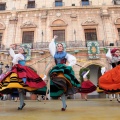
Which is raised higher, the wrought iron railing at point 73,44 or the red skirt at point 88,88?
the wrought iron railing at point 73,44

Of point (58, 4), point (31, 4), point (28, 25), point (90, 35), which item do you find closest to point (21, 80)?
point (90, 35)

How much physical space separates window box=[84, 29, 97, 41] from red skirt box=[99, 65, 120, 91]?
12318 mm

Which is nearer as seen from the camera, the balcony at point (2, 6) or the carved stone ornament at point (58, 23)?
the carved stone ornament at point (58, 23)

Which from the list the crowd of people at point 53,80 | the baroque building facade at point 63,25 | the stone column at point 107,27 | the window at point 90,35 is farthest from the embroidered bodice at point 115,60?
the window at point 90,35

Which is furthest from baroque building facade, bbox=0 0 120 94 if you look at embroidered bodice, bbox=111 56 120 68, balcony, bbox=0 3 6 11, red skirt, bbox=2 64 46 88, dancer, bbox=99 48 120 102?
red skirt, bbox=2 64 46 88

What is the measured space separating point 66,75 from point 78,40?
12.8 metres

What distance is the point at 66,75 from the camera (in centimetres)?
405

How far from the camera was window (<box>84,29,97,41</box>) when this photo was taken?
17.1 metres

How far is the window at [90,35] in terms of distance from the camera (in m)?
17.1

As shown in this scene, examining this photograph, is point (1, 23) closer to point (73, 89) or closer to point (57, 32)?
point (57, 32)

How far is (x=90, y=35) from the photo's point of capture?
17.3 metres

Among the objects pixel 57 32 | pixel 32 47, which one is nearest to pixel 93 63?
pixel 57 32

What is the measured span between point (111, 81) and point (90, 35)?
1286 centimetres

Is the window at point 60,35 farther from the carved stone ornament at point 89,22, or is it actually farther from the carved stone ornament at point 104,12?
the carved stone ornament at point 104,12
